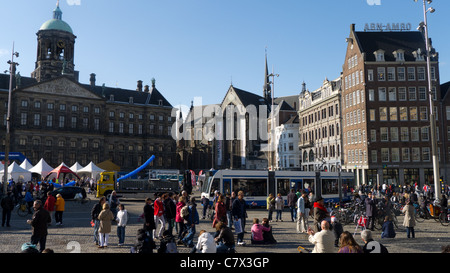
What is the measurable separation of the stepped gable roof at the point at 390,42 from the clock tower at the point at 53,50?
6028 cm

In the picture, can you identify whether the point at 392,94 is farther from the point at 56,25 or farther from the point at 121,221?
the point at 56,25

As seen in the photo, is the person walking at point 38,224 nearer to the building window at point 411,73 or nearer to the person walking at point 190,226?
the person walking at point 190,226

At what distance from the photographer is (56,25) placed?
8312 cm

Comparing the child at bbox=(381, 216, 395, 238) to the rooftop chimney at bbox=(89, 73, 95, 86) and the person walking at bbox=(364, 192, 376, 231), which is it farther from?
the rooftop chimney at bbox=(89, 73, 95, 86)

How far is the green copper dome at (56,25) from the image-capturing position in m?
82.5

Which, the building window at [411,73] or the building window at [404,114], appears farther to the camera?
the building window at [411,73]

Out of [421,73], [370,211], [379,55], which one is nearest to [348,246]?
[370,211]

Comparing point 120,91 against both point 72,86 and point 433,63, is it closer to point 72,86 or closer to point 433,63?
point 72,86

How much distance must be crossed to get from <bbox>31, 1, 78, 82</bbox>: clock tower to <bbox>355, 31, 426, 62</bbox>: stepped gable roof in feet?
198

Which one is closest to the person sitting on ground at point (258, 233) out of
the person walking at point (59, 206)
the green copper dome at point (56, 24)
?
the person walking at point (59, 206)

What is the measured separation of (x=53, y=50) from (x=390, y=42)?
67874 mm

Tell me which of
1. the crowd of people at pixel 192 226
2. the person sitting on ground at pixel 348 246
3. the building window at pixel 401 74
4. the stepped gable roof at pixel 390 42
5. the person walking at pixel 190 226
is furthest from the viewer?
the stepped gable roof at pixel 390 42
